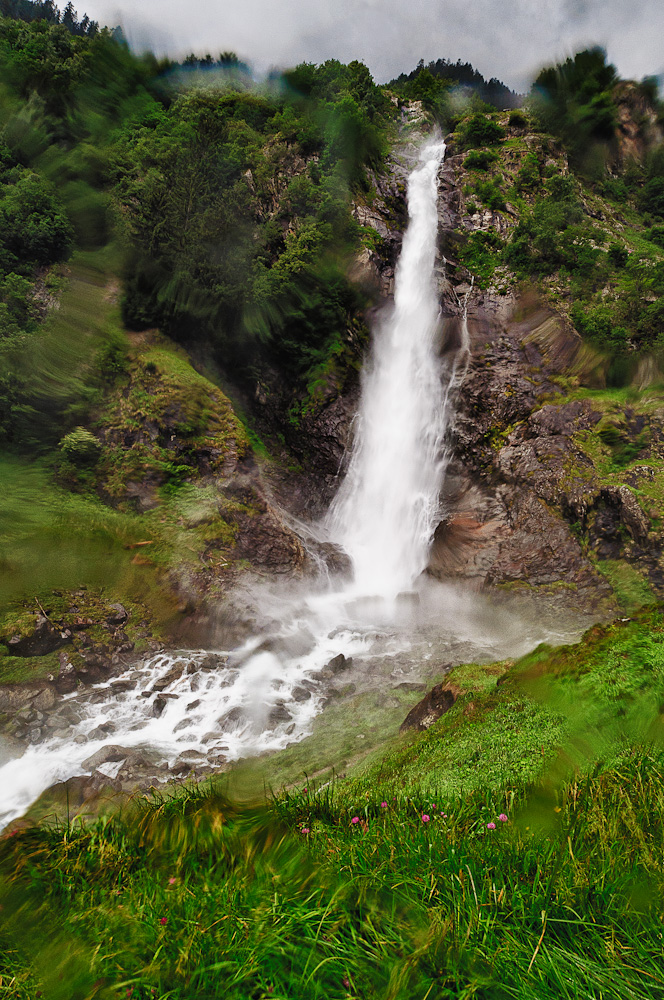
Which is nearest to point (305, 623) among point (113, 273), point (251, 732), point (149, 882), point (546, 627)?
point (251, 732)

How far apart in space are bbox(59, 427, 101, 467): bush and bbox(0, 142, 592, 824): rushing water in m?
6.26

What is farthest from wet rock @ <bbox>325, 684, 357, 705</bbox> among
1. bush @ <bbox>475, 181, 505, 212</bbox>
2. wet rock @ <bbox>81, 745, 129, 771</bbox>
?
bush @ <bbox>475, 181, 505, 212</bbox>

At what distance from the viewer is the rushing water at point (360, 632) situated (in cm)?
782

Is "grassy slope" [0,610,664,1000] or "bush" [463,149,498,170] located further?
"bush" [463,149,498,170]

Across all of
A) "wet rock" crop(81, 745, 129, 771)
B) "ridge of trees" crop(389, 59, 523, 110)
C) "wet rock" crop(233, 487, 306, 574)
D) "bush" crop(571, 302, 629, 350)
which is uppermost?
"ridge of trees" crop(389, 59, 523, 110)

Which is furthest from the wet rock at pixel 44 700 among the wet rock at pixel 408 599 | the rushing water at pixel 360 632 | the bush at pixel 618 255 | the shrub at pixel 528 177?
the shrub at pixel 528 177

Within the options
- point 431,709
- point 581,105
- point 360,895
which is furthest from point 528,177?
point 360,895

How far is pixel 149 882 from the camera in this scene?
212cm

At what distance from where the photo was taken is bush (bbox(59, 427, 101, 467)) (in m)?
12.3

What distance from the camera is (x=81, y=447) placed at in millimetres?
12422

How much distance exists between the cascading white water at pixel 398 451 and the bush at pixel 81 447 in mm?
8179

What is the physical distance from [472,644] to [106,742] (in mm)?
8199

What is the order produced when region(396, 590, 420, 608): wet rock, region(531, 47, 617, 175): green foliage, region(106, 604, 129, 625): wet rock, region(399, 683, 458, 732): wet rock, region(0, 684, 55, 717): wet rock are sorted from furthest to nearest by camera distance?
region(531, 47, 617, 175): green foliage
region(396, 590, 420, 608): wet rock
region(106, 604, 129, 625): wet rock
region(0, 684, 55, 717): wet rock
region(399, 683, 458, 732): wet rock

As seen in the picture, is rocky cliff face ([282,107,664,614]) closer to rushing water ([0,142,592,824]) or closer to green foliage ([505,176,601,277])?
rushing water ([0,142,592,824])
